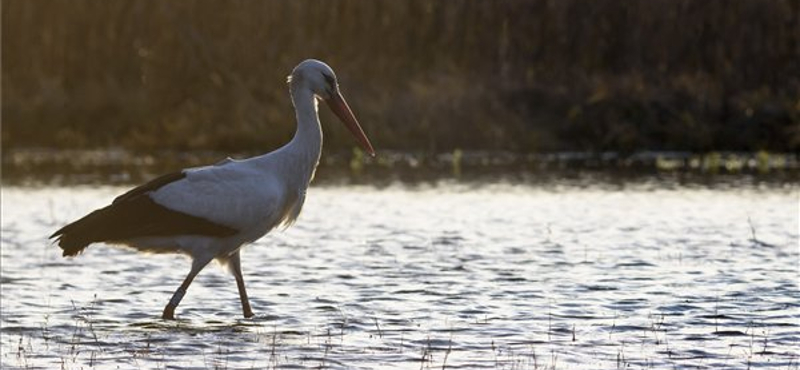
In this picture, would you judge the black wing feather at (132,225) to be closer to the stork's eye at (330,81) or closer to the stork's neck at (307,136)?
the stork's neck at (307,136)

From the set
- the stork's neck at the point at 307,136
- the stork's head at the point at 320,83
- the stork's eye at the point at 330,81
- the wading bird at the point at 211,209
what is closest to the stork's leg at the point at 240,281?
the wading bird at the point at 211,209

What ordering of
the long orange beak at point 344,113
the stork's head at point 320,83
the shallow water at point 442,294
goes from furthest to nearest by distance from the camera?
the long orange beak at point 344,113
the stork's head at point 320,83
the shallow water at point 442,294

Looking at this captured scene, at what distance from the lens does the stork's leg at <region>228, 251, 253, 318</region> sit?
407 inches

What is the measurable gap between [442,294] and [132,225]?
2.28 m

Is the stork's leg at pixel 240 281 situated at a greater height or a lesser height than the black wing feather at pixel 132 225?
lesser

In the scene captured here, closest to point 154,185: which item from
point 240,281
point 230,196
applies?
point 230,196

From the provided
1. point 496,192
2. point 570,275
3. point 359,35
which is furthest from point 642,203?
point 359,35

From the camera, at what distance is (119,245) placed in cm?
1067

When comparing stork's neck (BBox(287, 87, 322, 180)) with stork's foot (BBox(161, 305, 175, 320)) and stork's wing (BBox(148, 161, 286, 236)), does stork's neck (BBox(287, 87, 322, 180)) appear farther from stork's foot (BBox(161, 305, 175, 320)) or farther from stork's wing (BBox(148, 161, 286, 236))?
stork's foot (BBox(161, 305, 175, 320))

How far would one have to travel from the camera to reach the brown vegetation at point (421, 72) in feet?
94.7

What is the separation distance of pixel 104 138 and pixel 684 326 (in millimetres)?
21771

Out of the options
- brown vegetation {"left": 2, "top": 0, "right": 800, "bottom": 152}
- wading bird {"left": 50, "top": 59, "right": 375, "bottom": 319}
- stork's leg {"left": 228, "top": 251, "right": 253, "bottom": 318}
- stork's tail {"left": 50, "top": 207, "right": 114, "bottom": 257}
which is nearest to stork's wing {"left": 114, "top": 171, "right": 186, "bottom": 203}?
wading bird {"left": 50, "top": 59, "right": 375, "bottom": 319}

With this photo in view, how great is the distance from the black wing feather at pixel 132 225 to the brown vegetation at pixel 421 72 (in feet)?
59.3

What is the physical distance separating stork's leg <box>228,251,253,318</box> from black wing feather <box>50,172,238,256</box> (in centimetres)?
32
